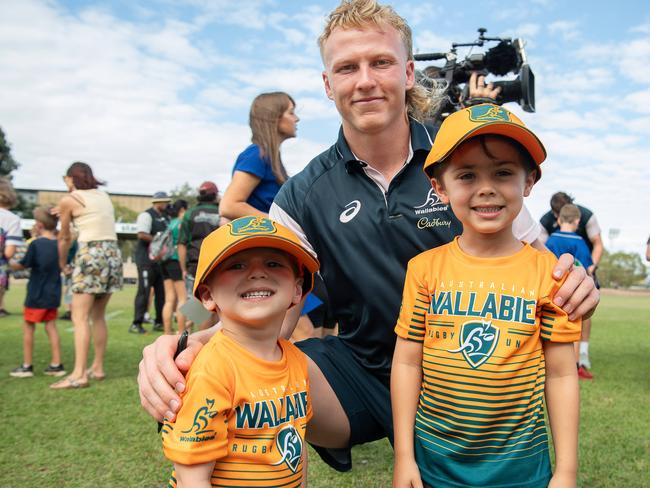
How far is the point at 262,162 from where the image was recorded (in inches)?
160

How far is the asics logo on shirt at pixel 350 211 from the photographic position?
2.40 m

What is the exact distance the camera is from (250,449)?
1.76 metres

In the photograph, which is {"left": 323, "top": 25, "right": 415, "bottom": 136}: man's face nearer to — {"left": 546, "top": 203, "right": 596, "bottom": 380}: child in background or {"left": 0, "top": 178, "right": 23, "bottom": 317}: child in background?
{"left": 546, "top": 203, "right": 596, "bottom": 380}: child in background

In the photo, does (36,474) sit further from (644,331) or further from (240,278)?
(644,331)

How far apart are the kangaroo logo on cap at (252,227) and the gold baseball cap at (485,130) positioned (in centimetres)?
61

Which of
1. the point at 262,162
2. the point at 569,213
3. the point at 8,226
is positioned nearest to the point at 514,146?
the point at 262,162

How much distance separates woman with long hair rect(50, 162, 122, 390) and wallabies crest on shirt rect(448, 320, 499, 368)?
13.8 feet

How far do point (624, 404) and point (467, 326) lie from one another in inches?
147

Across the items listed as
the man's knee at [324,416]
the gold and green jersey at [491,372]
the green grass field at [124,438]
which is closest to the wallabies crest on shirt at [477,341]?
the gold and green jersey at [491,372]

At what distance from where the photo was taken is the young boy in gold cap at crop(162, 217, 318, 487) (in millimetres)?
1651

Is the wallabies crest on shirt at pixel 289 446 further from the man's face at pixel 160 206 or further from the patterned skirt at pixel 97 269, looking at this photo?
the man's face at pixel 160 206

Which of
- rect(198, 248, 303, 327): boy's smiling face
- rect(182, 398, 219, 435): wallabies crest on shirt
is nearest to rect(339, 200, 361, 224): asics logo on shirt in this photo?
rect(198, 248, 303, 327): boy's smiling face

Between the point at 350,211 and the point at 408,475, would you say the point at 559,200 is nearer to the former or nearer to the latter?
the point at 350,211

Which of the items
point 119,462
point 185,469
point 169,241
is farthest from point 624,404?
point 169,241
